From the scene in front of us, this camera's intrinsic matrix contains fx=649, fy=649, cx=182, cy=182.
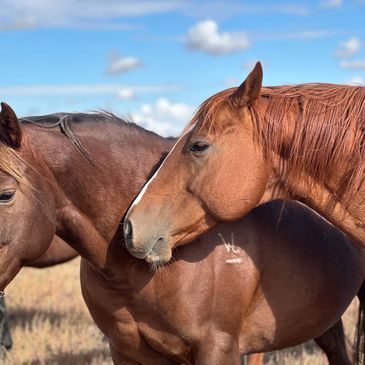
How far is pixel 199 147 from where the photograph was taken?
3.03 metres

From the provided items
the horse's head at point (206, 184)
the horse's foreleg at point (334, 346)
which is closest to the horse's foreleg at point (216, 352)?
the horse's head at point (206, 184)

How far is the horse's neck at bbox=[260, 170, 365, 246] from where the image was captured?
3086 millimetres

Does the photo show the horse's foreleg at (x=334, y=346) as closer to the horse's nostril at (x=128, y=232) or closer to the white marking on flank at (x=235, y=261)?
the white marking on flank at (x=235, y=261)

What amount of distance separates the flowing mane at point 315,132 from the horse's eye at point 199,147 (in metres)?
0.08

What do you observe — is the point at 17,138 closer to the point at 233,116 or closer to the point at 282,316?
the point at 233,116

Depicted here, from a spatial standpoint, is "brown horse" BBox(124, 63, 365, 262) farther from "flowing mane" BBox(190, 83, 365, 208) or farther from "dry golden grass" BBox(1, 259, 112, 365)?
"dry golden grass" BBox(1, 259, 112, 365)

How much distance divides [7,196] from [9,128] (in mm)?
313

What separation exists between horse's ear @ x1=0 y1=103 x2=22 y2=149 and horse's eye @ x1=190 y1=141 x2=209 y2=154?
0.80 m

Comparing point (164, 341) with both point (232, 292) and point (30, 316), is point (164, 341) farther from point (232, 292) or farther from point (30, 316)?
point (30, 316)

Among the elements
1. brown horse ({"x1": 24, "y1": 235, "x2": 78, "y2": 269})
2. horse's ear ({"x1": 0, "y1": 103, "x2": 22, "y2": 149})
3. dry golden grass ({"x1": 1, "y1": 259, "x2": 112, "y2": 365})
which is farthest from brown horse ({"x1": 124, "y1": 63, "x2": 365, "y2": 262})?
brown horse ({"x1": 24, "y1": 235, "x2": 78, "y2": 269})

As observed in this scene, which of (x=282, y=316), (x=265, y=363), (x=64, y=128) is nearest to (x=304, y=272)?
(x=282, y=316)

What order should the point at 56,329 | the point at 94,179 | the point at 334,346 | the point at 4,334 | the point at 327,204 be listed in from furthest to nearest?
the point at 56,329
the point at 4,334
the point at 334,346
the point at 94,179
the point at 327,204

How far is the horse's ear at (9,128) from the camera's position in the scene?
2938 mm

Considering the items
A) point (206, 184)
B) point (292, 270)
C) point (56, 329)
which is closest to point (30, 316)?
point (56, 329)
